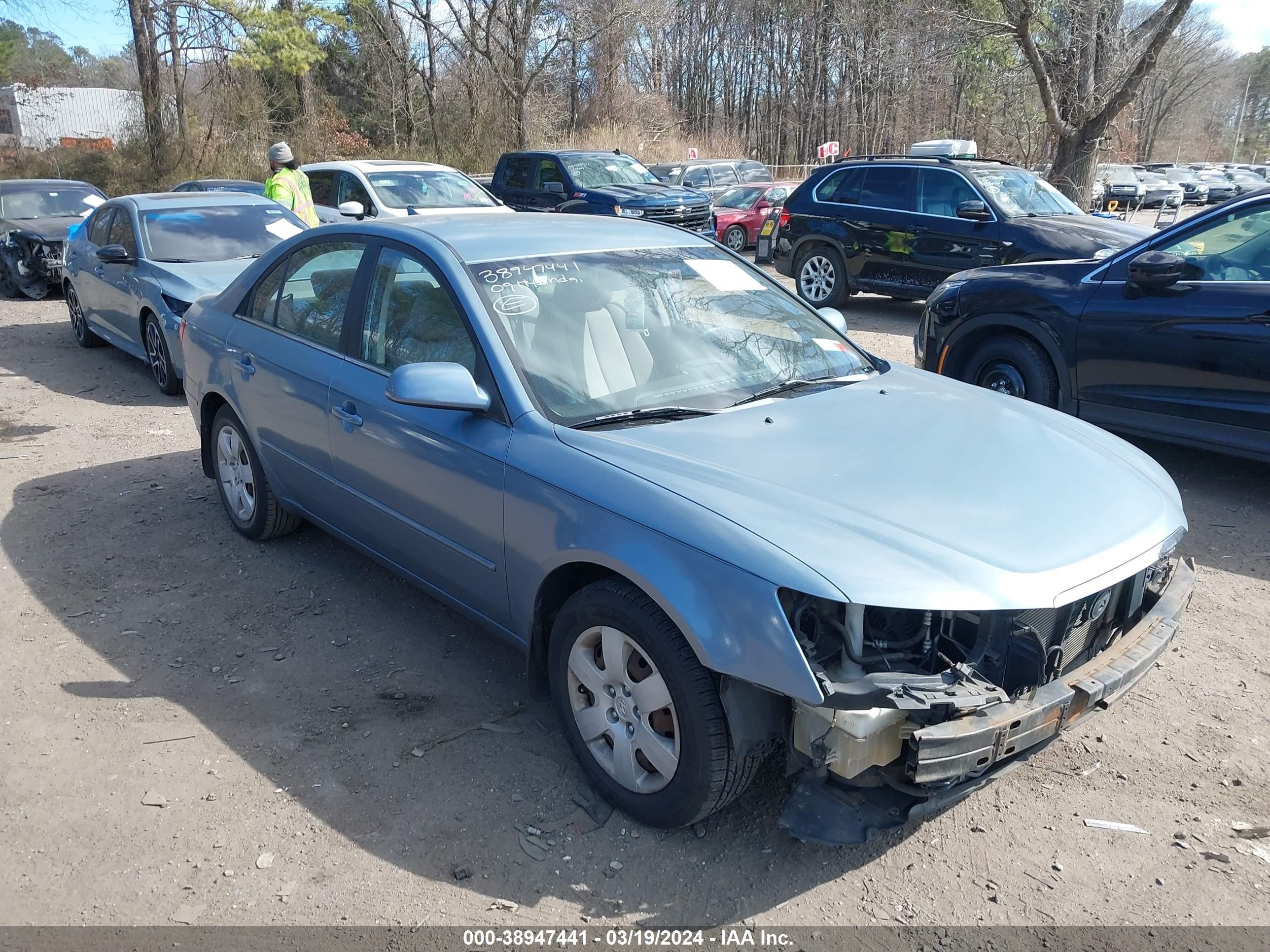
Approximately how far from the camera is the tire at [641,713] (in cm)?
274

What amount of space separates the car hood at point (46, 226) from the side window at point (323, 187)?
3.36 metres

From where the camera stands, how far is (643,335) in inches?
147

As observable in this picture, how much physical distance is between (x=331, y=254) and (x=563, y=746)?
2.47 m

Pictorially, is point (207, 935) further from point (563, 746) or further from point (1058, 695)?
point (1058, 695)

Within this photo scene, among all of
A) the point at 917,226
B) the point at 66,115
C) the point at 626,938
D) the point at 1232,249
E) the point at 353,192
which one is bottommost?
the point at 626,938

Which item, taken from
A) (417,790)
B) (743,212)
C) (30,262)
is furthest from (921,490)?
(743,212)

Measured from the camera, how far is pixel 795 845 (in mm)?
3027

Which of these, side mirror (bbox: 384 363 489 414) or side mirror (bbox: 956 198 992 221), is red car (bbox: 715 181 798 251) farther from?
side mirror (bbox: 384 363 489 414)

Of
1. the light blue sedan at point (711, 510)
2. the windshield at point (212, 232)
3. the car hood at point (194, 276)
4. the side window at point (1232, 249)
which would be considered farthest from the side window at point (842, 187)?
the light blue sedan at point (711, 510)

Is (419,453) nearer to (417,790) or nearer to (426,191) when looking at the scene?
(417,790)

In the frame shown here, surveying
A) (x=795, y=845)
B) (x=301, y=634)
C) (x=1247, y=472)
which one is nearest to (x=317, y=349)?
(x=301, y=634)

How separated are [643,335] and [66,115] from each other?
165 ft

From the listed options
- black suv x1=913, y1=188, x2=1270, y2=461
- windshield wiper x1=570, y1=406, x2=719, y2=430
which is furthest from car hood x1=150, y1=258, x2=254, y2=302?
black suv x1=913, y1=188, x2=1270, y2=461

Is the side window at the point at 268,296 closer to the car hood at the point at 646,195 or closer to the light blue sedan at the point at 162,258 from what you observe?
the light blue sedan at the point at 162,258
